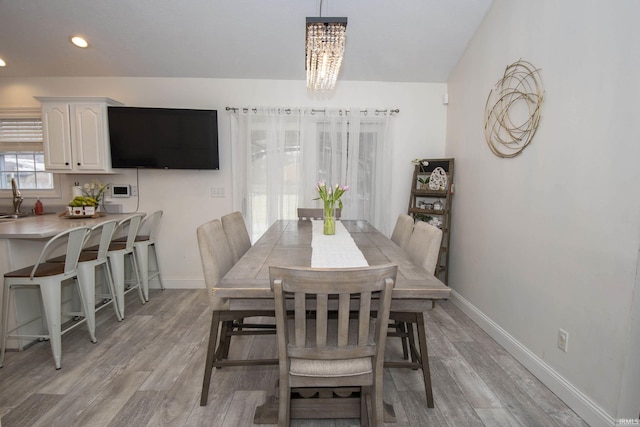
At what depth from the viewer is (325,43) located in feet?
6.44

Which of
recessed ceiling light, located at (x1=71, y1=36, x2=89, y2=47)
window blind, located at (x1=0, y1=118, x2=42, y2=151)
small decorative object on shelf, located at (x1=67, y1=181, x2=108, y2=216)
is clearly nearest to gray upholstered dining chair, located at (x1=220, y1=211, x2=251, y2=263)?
small decorative object on shelf, located at (x1=67, y1=181, x2=108, y2=216)

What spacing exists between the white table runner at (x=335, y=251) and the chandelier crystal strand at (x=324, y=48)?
1192 millimetres

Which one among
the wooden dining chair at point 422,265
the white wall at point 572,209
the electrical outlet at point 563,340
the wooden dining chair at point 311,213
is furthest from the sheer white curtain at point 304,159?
the electrical outlet at point 563,340

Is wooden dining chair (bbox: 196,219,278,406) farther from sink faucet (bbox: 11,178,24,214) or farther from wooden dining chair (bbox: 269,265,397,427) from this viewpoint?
sink faucet (bbox: 11,178,24,214)

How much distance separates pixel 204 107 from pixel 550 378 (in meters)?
3.90

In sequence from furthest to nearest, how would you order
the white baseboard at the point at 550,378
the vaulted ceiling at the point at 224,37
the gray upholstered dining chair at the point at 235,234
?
the vaulted ceiling at the point at 224,37, the gray upholstered dining chair at the point at 235,234, the white baseboard at the point at 550,378

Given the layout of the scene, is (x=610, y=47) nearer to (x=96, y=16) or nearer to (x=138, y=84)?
(x=96, y=16)

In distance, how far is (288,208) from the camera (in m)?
3.56

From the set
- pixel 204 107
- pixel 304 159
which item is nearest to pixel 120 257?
pixel 204 107

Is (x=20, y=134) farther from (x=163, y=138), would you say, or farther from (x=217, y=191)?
(x=217, y=191)

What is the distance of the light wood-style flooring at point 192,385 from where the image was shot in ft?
5.34

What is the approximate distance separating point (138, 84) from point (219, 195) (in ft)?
5.01

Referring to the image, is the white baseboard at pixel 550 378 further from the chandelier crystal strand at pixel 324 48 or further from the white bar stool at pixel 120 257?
the white bar stool at pixel 120 257

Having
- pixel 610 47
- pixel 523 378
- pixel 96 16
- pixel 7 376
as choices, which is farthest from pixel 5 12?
pixel 523 378
